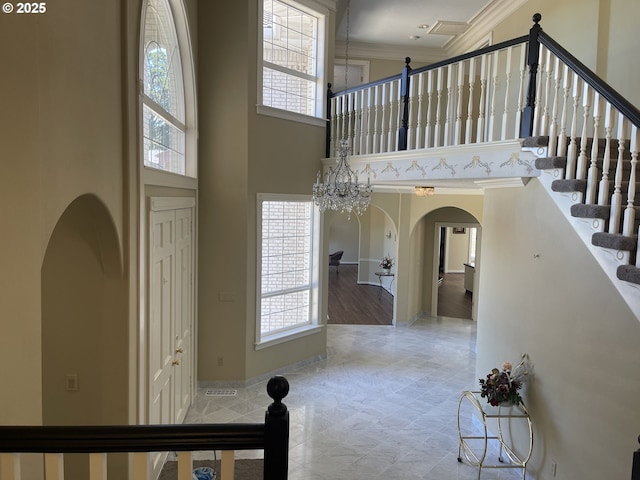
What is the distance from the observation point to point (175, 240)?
4.36m

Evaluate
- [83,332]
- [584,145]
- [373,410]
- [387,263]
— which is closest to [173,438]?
[83,332]

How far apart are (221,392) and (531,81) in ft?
16.7

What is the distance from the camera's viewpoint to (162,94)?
407cm

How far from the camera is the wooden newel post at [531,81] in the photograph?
3855 millimetres

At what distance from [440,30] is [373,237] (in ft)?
22.6

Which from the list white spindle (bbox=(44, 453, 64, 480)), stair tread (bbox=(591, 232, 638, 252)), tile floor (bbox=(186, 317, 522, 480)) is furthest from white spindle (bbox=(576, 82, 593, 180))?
white spindle (bbox=(44, 453, 64, 480))

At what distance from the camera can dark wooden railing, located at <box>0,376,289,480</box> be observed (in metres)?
1.29

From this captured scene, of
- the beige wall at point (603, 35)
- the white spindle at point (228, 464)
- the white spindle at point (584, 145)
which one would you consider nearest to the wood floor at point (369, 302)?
the beige wall at point (603, 35)

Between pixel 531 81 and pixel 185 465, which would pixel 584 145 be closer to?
pixel 531 81

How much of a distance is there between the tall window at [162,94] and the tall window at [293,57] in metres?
1.36

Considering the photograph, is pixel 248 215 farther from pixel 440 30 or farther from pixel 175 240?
pixel 440 30

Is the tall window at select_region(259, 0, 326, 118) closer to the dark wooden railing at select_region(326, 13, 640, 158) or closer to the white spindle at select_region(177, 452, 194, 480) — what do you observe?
the dark wooden railing at select_region(326, 13, 640, 158)

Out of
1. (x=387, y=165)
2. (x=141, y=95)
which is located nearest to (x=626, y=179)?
(x=387, y=165)

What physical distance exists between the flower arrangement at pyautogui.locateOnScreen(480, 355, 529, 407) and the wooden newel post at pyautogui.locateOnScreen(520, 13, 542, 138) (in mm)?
2199
